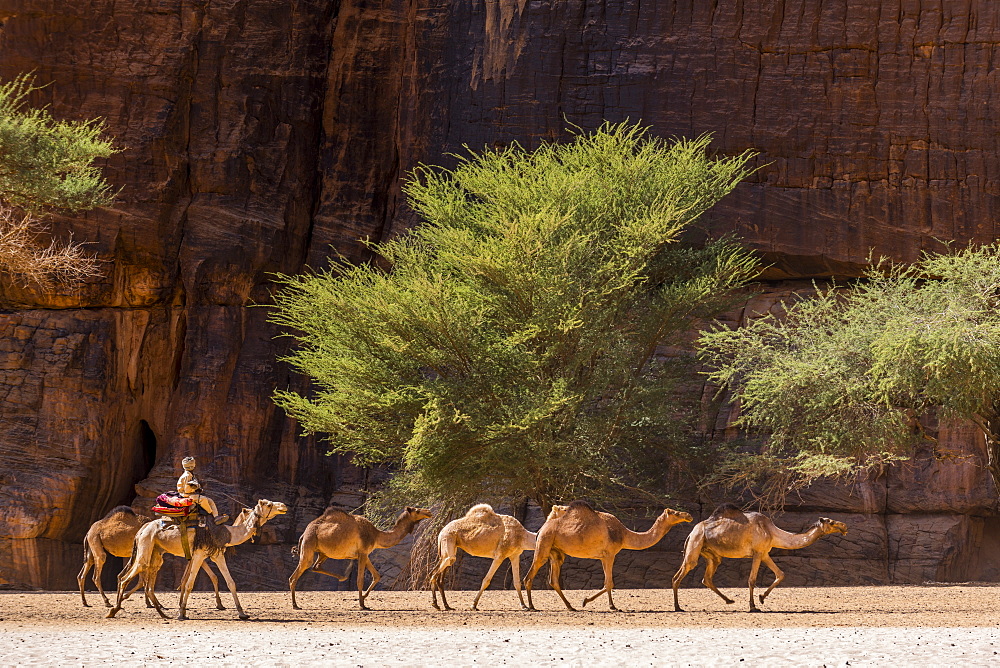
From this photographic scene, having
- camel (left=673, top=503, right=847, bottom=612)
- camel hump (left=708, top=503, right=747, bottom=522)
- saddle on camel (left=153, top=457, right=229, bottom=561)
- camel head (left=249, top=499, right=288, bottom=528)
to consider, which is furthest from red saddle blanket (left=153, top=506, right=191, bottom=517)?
camel hump (left=708, top=503, right=747, bottom=522)

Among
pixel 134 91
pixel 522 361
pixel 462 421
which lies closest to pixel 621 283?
pixel 522 361

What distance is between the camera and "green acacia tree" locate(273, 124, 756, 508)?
16.4m

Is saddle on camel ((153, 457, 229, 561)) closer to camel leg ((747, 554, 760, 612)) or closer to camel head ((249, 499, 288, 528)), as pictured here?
camel head ((249, 499, 288, 528))

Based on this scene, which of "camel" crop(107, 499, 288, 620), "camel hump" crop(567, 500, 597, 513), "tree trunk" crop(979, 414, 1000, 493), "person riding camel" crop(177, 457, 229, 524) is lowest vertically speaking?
"camel" crop(107, 499, 288, 620)

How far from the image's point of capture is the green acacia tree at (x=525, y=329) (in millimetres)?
16391

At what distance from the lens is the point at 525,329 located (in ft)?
54.0

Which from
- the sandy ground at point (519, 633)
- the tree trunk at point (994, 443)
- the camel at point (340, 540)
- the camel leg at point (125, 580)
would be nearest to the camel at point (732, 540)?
the sandy ground at point (519, 633)

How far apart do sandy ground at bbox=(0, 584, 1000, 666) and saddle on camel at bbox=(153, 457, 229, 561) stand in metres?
0.98

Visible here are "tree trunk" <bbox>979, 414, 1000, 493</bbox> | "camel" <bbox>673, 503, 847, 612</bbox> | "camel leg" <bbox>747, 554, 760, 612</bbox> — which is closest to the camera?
"camel leg" <bbox>747, 554, 760, 612</bbox>

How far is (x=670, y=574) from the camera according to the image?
21359mm

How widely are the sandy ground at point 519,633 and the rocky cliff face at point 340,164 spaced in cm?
873

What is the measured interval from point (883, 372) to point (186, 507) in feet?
30.1

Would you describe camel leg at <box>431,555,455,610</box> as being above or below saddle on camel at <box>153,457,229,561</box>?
below

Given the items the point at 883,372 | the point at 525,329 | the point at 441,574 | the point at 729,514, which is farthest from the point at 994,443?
the point at 441,574
